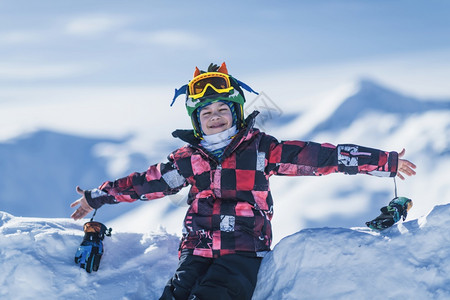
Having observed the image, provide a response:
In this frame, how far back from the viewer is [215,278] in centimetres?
275

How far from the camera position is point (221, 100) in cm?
367

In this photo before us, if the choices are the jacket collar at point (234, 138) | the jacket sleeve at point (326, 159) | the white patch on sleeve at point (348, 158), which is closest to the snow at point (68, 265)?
the jacket collar at point (234, 138)

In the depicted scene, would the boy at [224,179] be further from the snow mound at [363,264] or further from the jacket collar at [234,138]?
the snow mound at [363,264]

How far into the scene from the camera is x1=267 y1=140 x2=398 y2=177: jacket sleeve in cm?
322

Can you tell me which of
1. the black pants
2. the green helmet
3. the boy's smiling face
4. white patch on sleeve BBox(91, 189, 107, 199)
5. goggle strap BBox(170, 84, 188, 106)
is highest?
goggle strap BBox(170, 84, 188, 106)

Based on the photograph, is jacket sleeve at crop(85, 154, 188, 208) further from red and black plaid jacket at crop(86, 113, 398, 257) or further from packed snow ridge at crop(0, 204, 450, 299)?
packed snow ridge at crop(0, 204, 450, 299)

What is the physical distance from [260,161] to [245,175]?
0.17m

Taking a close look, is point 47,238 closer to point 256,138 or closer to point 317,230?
point 256,138

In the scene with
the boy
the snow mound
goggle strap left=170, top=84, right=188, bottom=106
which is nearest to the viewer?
the snow mound

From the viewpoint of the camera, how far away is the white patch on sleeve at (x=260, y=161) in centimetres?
331

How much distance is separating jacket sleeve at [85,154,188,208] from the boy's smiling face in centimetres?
41

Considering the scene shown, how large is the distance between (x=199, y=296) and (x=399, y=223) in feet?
4.83

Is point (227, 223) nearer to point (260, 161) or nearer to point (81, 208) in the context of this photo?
point (260, 161)

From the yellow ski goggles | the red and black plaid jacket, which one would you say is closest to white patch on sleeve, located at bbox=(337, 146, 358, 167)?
the red and black plaid jacket
